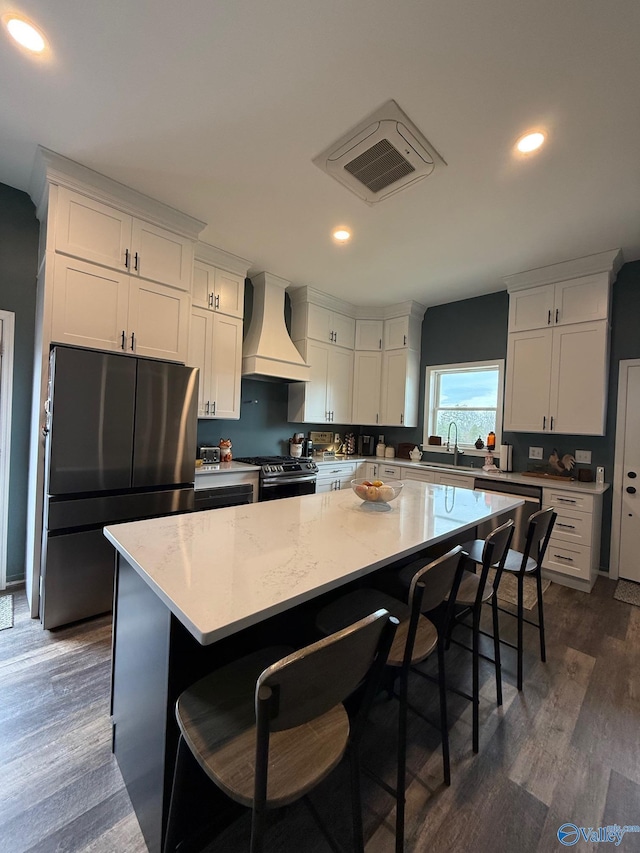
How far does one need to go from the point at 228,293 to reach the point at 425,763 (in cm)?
370

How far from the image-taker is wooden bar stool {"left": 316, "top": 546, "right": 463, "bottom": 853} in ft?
3.66

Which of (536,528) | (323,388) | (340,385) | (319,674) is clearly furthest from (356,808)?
(340,385)

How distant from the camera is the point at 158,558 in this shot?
1.18 metres

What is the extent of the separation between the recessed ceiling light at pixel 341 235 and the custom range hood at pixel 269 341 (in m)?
1.08

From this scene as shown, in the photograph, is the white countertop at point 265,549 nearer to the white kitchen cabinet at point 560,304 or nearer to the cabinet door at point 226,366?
the cabinet door at point 226,366

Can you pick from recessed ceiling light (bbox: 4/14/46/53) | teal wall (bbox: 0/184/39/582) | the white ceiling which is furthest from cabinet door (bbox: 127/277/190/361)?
recessed ceiling light (bbox: 4/14/46/53)

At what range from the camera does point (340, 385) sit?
4.84 meters

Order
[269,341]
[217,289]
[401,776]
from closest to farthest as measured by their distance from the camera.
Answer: [401,776] → [217,289] → [269,341]

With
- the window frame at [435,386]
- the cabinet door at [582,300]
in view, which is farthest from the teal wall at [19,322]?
the cabinet door at [582,300]

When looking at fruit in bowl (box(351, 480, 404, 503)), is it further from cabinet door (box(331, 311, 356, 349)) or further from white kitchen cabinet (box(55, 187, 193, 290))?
cabinet door (box(331, 311, 356, 349))

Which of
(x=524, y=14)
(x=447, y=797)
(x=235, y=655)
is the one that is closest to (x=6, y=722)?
(x=235, y=655)

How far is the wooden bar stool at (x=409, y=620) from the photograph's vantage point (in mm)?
1116

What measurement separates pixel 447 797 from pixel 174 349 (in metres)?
3.06
